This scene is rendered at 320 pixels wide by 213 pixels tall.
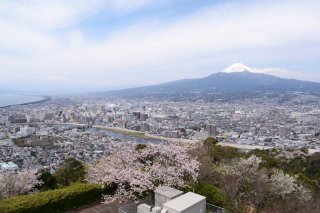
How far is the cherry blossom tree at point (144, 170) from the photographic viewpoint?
760 centimetres

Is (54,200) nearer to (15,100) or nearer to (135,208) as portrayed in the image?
(135,208)

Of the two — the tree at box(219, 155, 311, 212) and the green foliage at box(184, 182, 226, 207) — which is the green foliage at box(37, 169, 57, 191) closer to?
the green foliage at box(184, 182, 226, 207)

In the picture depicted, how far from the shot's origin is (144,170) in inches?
317

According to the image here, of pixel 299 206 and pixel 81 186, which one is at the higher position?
pixel 81 186

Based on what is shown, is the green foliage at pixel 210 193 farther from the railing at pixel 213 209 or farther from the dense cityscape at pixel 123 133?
the dense cityscape at pixel 123 133

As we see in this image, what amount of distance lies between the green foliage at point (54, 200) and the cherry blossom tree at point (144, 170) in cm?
44

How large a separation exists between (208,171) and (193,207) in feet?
11.9

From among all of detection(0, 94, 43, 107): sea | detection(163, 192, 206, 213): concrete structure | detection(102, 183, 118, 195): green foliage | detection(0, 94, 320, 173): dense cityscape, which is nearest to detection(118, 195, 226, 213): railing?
detection(163, 192, 206, 213): concrete structure

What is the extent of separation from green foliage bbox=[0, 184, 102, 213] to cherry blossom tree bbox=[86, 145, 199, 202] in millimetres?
442

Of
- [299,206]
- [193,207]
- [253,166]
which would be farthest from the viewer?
[253,166]

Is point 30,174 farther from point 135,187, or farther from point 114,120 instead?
point 114,120

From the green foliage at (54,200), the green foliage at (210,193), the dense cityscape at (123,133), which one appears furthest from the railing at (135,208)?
the dense cityscape at (123,133)

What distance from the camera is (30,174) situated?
11.2 m

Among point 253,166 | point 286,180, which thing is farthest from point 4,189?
point 286,180
